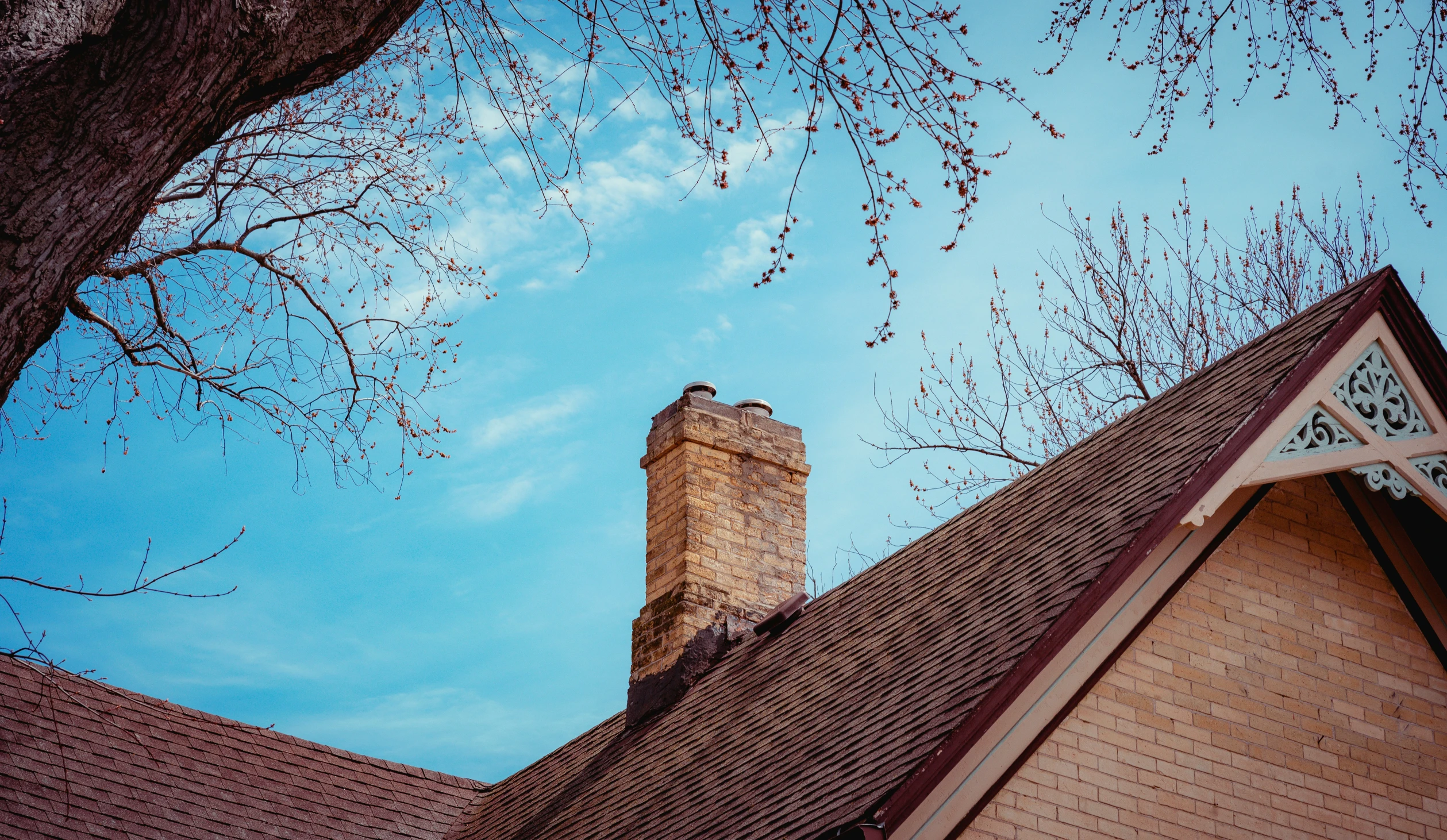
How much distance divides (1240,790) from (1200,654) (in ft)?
2.42

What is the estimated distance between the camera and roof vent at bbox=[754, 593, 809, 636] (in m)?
11.2

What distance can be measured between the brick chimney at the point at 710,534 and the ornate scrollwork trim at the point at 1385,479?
5569 millimetres

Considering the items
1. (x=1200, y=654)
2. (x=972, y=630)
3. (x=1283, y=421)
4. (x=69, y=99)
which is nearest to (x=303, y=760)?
(x=972, y=630)

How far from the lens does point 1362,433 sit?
7.50 meters

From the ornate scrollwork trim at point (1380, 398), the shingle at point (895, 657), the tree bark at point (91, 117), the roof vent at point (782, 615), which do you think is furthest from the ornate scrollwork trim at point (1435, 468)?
the tree bark at point (91, 117)

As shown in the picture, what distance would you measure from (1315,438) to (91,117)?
6420 mm

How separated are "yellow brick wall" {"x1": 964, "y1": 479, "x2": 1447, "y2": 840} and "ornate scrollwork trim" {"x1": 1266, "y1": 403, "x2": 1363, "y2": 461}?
26.5 inches

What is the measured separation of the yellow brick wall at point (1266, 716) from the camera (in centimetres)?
691

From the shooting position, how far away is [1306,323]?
838 cm

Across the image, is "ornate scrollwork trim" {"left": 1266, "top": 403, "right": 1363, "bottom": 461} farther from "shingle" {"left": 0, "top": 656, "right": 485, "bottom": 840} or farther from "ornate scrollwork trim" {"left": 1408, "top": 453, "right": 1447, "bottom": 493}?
Answer: "shingle" {"left": 0, "top": 656, "right": 485, "bottom": 840}

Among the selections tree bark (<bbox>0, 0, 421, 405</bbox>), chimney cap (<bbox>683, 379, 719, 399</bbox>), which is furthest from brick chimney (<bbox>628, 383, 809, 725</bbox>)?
tree bark (<bbox>0, 0, 421, 405</bbox>)

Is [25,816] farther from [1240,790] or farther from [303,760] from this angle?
[1240,790]

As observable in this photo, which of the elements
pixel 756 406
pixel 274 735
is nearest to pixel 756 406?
pixel 756 406

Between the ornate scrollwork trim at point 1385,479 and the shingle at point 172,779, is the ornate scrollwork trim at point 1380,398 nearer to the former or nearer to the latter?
the ornate scrollwork trim at point 1385,479
